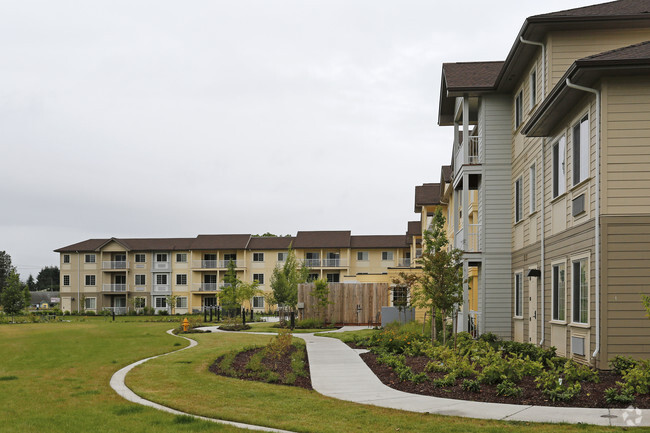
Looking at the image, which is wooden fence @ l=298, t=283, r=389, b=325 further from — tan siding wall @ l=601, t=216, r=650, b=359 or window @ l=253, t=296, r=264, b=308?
window @ l=253, t=296, r=264, b=308

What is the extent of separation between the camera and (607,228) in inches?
508

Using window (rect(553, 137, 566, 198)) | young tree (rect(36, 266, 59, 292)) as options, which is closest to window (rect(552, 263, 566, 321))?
window (rect(553, 137, 566, 198))

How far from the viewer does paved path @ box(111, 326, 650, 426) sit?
8.95 metres

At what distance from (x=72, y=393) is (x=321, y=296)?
24.3m

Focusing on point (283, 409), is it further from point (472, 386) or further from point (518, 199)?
point (518, 199)

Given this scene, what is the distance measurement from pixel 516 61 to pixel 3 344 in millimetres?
21177

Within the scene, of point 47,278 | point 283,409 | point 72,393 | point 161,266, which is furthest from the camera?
point 47,278

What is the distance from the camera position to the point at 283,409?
33.4 ft

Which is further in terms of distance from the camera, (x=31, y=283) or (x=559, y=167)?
(x=31, y=283)

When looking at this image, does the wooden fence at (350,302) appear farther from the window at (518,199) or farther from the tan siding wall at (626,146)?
the tan siding wall at (626,146)

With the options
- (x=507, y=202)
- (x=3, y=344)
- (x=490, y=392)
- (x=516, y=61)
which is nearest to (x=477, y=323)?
(x=507, y=202)

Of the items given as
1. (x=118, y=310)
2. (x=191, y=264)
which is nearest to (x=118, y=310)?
(x=118, y=310)

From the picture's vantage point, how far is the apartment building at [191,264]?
67500mm

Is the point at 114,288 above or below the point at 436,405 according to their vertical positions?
below
